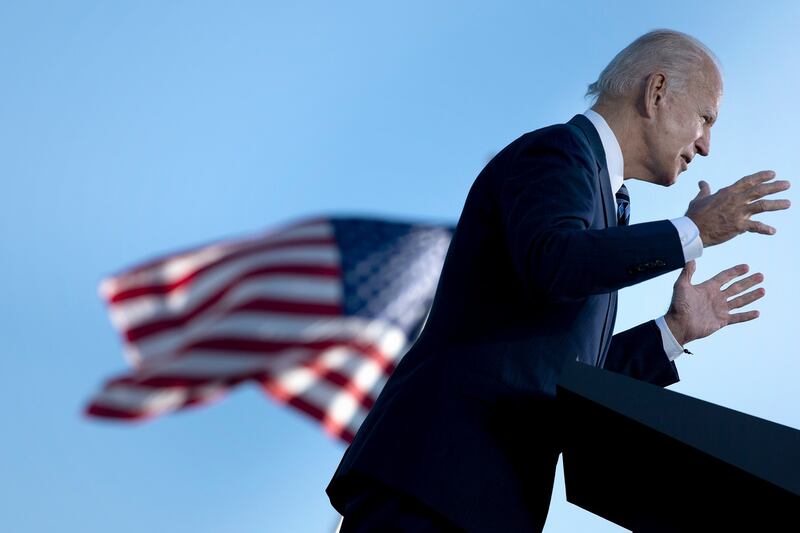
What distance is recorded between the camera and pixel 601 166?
2469 millimetres

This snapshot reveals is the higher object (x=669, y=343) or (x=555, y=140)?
(x=555, y=140)

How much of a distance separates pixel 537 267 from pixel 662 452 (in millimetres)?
478

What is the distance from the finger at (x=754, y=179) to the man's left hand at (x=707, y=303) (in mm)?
733

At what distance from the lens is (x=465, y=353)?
214cm

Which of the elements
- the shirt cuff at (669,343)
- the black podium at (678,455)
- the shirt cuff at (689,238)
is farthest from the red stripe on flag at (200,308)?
the black podium at (678,455)

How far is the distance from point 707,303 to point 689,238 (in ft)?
3.41

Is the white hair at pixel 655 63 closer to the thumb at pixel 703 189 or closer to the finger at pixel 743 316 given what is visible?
the thumb at pixel 703 189

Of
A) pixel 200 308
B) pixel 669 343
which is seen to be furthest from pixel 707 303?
pixel 200 308

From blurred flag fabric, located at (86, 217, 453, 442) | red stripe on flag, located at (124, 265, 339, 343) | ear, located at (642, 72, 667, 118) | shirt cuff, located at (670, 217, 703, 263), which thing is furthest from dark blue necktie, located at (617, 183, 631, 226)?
red stripe on flag, located at (124, 265, 339, 343)

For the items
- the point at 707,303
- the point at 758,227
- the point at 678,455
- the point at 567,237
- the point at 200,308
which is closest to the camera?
the point at 678,455

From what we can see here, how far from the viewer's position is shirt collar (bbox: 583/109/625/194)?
8.52 feet

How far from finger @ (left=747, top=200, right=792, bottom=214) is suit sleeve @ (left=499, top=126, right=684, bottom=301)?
0.32 meters

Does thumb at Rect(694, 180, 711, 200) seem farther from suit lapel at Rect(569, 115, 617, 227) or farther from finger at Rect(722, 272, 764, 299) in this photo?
suit lapel at Rect(569, 115, 617, 227)

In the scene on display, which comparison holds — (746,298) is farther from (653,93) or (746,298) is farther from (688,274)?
(653,93)
